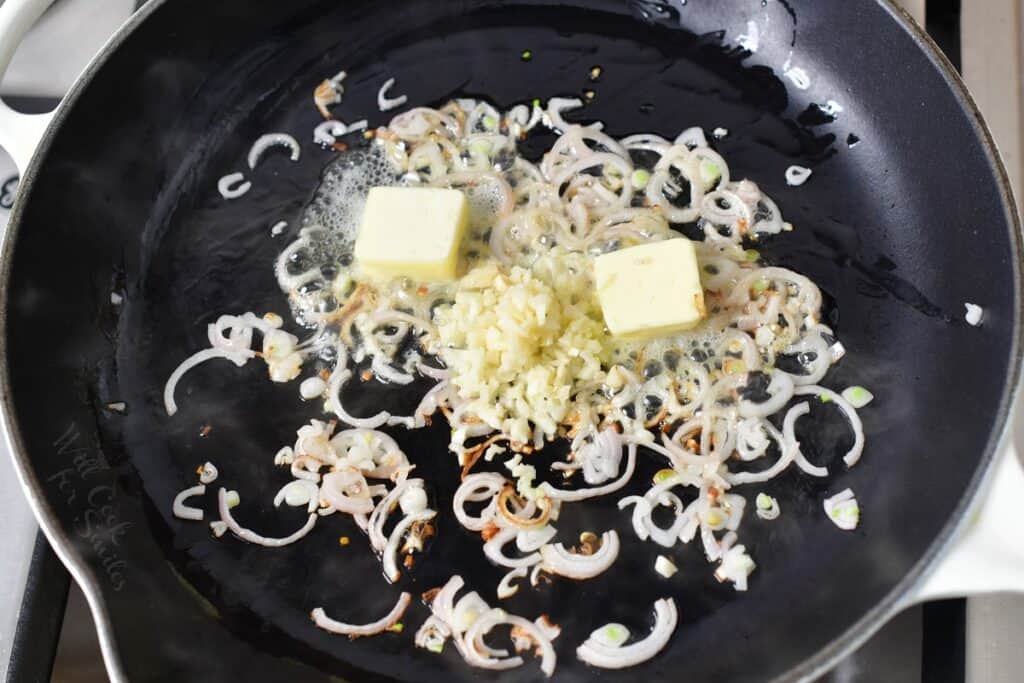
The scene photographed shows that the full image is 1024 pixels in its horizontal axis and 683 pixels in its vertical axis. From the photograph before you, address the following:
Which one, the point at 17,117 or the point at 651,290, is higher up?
the point at 17,117

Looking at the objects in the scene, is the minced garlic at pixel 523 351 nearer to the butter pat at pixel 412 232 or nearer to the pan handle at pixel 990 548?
the butter pat at pixel 412 232

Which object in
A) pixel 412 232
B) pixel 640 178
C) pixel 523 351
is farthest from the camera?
pixel 640 178

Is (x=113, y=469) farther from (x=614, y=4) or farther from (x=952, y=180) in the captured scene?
(x=952, y=180)

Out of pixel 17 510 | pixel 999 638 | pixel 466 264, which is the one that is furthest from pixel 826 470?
pixel 17 510

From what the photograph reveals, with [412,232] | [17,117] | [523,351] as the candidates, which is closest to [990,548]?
[523,351]

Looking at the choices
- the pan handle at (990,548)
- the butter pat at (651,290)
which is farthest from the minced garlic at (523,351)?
the pan handle at (990,548)

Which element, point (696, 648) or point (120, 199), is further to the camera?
point (120, 199)

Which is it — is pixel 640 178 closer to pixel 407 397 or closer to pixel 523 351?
pixel 523 351
